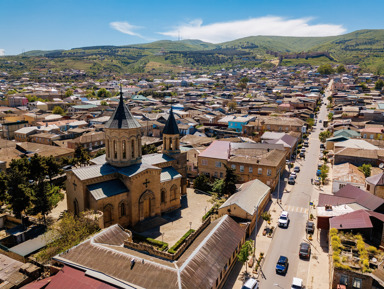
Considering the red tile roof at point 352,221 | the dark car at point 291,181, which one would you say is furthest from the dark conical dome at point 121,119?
the dark car at point 291,181

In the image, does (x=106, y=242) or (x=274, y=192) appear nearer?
(x=106, y=242)

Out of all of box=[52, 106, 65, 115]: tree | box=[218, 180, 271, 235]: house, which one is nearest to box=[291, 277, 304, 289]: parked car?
box=[218, 180, 271, 235]: house

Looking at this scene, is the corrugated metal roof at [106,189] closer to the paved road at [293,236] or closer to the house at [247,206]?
the house at [247,206]

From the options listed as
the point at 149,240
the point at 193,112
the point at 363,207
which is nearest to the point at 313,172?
the point at 363,207

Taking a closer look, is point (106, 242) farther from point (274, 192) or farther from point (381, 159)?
point (381, 159)

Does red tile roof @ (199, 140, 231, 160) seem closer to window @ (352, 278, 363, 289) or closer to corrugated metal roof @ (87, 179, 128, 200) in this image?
corrugated metal roof @ (87, 179, 128, 200)
